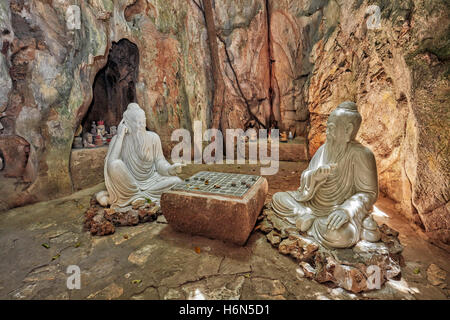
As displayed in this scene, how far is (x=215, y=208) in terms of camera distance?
2.96m

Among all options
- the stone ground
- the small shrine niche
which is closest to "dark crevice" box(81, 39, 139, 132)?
the small shrine niche

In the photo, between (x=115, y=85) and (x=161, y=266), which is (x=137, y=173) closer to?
(x=161, y=266)

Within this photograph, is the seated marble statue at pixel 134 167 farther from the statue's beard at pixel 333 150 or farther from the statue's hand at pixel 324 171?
the statue's beard at pixel 333 150

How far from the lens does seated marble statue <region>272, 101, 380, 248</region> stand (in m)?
2.62

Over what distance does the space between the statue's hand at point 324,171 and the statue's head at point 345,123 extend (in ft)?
1.23

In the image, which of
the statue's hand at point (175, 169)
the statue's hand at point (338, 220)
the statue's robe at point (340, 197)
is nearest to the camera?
the statue's hand at point (338, 220)

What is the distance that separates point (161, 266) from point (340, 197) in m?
2.53

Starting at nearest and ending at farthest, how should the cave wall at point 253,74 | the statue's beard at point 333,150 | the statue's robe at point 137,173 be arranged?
the statue's beard at point 333,150, the cave wall at point 253,74, the statue's robe at point 137,173

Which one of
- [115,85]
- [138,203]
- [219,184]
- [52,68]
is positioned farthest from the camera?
[115,85]

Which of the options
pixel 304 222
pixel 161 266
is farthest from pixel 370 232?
pixel 161 266

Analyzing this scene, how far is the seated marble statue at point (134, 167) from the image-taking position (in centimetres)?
394

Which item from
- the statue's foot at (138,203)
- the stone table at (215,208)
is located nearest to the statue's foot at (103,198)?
the statue's foot at (138,203)

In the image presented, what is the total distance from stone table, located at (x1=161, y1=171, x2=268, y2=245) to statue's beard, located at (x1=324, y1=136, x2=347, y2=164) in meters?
1.11
